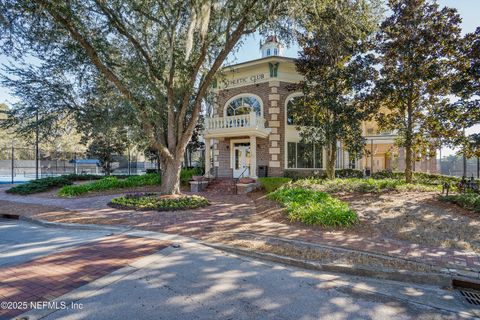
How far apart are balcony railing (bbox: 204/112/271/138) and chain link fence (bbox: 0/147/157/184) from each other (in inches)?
526

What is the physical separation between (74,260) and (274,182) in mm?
10373

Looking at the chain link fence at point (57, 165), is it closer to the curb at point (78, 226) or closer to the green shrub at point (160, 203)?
the green shrub at point (160, 203)

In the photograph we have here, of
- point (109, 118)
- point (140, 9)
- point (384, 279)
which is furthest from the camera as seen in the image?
point (109, 118)

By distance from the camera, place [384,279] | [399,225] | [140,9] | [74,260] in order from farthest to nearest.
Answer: [140,9] < [399,225] < [74,260] < [384,279]

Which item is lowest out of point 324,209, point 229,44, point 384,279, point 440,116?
point 384,279

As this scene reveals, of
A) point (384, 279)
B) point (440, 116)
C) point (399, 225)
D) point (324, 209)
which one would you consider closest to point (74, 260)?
point (384, 279)

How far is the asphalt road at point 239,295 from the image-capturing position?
9.91 feet

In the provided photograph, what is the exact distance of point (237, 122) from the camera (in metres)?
15.8

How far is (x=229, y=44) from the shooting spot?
9094 millimetres

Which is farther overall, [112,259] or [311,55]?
[311,55]

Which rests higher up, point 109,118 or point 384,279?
point 109,118

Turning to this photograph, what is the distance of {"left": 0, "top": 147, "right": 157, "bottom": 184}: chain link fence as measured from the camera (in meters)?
28.1

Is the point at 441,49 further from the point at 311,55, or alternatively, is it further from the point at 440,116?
the point at 311,55

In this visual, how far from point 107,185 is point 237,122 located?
8246 mm
